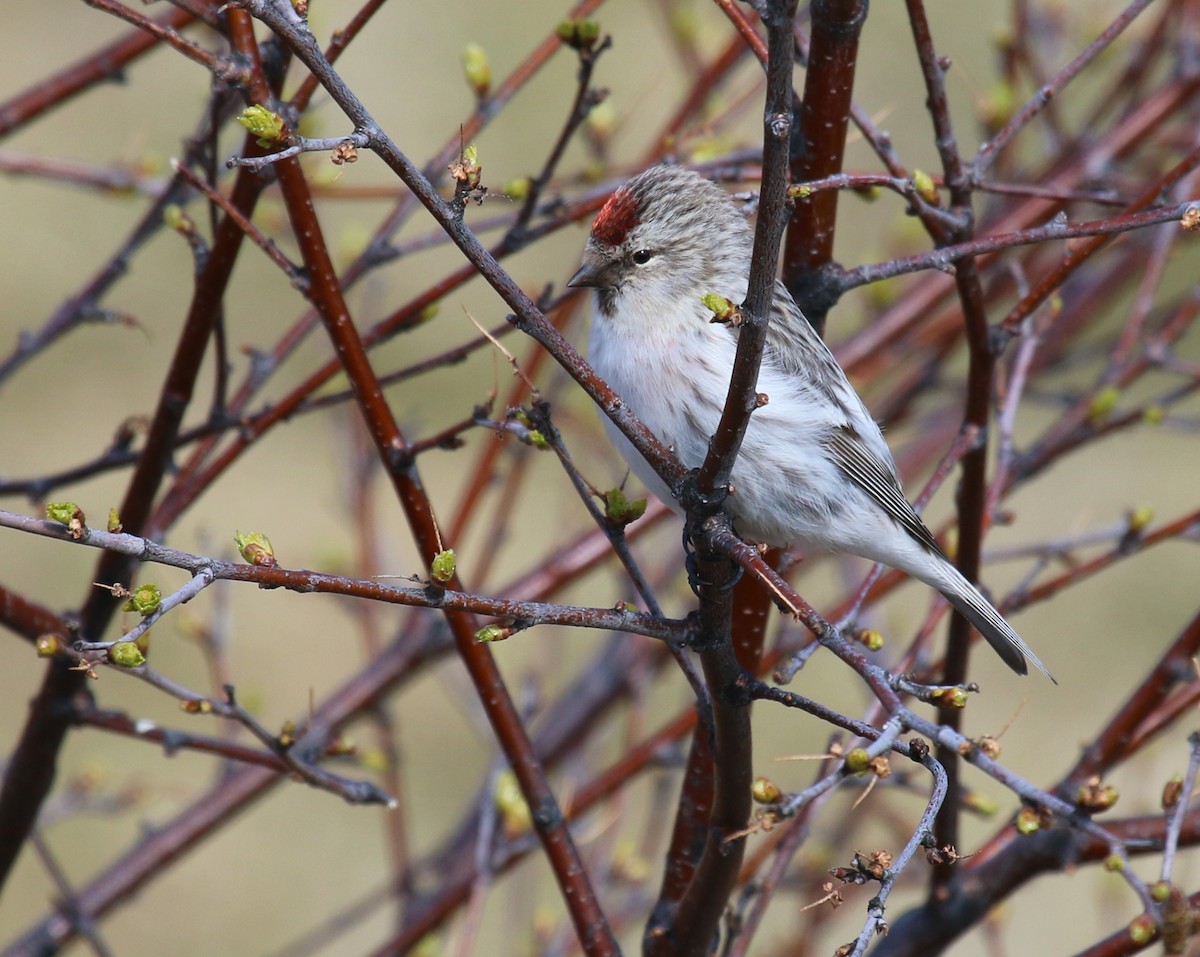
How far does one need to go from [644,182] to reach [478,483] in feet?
3.00

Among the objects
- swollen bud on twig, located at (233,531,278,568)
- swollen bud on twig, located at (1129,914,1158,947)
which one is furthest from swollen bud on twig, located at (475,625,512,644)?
swollen bud on twig, located at (1129,914,1158,947)

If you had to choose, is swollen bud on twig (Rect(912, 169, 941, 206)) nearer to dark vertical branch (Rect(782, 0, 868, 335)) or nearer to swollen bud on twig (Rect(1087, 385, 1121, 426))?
dark vertical branch (Rect(782, 0, 868, 335))

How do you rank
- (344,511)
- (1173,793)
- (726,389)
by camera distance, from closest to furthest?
(1173,793) < (726,389) < (344,511)

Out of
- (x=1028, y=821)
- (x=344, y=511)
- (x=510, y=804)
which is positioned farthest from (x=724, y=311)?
(x=344, y=511)

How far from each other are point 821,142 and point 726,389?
612 mm

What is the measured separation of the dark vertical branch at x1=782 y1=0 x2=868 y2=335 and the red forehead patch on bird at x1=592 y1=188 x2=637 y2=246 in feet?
1.80

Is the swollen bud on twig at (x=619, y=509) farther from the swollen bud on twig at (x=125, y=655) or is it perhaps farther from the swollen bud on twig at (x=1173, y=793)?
the swollen bud on twig at (x=1173, y=793)

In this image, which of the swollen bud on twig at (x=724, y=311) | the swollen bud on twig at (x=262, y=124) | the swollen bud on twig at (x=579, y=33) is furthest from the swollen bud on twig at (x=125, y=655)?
the swollen bud on twig at (x=579, y=33)

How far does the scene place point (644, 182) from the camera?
3.13 meters

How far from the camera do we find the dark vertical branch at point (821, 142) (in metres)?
2.36

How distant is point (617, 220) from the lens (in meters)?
3.12

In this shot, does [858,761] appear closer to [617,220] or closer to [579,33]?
[579,33]

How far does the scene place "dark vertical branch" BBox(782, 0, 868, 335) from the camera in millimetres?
2363

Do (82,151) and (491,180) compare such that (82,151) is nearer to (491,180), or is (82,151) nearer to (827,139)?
(491,180)
